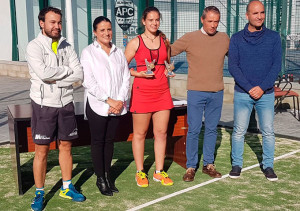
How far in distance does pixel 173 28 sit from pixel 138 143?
8.30 m

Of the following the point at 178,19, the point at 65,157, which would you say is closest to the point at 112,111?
the point at 65,157

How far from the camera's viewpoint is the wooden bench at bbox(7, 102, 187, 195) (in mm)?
4559

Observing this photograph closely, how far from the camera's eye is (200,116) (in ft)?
15.9

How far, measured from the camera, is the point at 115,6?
17.9 meters

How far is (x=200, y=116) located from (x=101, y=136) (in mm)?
1185

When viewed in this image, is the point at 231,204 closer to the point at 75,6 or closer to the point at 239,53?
the point at 239,53

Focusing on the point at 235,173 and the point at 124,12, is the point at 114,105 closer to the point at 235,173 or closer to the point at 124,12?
the point at 235,173

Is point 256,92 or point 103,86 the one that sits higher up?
point 103,86

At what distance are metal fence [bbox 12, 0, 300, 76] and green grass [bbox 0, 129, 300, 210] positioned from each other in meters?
1.99

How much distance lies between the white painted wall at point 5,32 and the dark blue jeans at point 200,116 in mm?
17029

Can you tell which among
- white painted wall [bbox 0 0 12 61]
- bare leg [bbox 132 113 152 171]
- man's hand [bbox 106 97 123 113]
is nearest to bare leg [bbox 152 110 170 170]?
bare leg [bbox 132 113 152 171]

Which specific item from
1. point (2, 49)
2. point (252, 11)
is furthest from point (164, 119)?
point (2, 49)

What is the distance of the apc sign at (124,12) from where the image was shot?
17.7 m

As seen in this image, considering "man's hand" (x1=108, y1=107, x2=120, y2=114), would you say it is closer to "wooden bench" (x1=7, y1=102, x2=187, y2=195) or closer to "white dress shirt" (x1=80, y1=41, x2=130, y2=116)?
"white dress shirt" (x1=80, y1=41, x2=130, y2=116)
